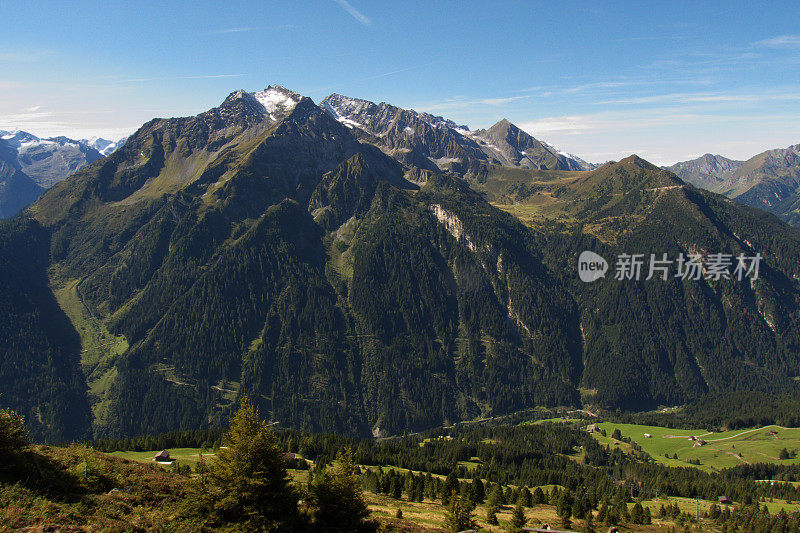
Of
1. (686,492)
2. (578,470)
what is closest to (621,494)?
(686,492)

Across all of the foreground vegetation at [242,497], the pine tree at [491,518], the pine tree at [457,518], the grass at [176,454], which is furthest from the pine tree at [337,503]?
the grass at [176,454]

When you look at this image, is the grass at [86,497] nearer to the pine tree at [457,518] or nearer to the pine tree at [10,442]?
the pine tree at [10,442]

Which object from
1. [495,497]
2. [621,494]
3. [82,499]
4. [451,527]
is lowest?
[621,494]

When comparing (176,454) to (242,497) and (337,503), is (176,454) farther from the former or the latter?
(242,497)

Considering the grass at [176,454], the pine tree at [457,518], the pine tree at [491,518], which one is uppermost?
the pine tree at [457,518]

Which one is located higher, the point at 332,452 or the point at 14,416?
the point at 14,416

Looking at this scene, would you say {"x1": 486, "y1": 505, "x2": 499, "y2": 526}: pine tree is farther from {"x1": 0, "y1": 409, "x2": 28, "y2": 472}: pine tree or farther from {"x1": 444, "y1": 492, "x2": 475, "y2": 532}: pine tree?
{"x1": 0, "y1": 409, "x2": 28, "y2": 472}: pine tree

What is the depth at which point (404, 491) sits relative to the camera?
360ft

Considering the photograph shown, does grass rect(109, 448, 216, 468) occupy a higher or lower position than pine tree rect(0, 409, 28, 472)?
lower

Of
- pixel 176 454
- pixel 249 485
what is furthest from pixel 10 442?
pixel 176 454

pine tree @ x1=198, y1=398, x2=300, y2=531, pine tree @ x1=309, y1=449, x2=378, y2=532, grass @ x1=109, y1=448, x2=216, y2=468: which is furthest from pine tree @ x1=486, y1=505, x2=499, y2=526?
grass @ x1=109, y1=448, x2=216, y2=468

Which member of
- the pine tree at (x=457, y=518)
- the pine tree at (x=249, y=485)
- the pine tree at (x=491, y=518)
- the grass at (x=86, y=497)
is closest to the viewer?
the grass at (x=86, y=497)

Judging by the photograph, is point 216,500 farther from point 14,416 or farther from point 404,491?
point 404,491

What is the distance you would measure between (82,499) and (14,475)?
6.97 m
